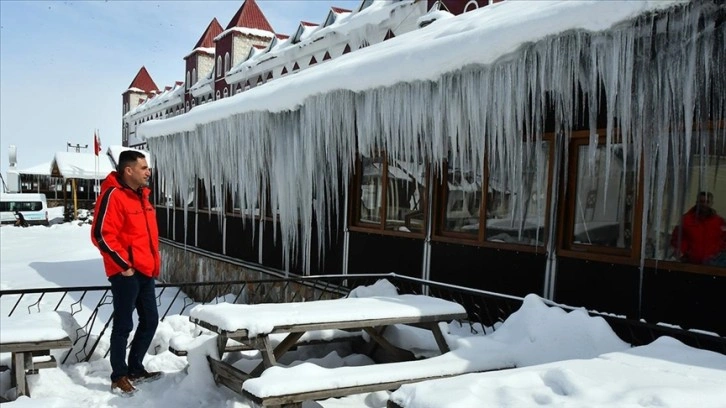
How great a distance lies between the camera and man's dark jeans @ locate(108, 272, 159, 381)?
4.43 meters

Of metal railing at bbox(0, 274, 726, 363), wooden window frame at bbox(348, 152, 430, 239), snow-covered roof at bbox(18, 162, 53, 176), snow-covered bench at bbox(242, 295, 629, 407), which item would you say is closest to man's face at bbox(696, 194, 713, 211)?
metal railing at bbox(0, 274, 726, 363)

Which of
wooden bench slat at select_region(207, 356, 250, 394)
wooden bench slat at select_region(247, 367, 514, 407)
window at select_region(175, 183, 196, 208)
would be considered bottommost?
wooden bench slat at select_region(207, 356, 250, 394)

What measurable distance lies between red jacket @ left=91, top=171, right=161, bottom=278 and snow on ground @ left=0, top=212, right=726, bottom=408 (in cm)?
90

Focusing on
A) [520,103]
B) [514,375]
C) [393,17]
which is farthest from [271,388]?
[393,17]

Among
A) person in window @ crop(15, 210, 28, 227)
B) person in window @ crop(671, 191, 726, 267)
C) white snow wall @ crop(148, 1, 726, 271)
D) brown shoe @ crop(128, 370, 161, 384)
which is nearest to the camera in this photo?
white snow wall @ crop(148, 1, 726, 271)

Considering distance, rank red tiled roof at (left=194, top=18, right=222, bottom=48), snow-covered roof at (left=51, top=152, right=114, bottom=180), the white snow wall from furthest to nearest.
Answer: red tiled roof at (left=194, top=18, right=222, bottom=48) < snow-covered roof at (left=51, top=152, right=114, bottom=180) < the white snow wall

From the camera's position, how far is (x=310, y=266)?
896cm

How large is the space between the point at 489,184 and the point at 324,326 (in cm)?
291

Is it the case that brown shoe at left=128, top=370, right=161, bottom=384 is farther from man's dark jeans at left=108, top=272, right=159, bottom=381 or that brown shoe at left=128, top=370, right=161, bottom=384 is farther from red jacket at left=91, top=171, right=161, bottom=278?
red jacket at left=91, top=171, right=161, bottom=278

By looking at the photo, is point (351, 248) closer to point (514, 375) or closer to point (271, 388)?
point (271, 388)

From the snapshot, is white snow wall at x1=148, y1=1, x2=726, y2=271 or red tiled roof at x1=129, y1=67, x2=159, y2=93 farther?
red tiled roof at x1=129, y1=67, x2=159, y2=93

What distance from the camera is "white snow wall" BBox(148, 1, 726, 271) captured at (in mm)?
4020

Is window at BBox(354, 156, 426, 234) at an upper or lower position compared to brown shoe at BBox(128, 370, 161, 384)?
upper

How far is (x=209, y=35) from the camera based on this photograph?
3972 cm
